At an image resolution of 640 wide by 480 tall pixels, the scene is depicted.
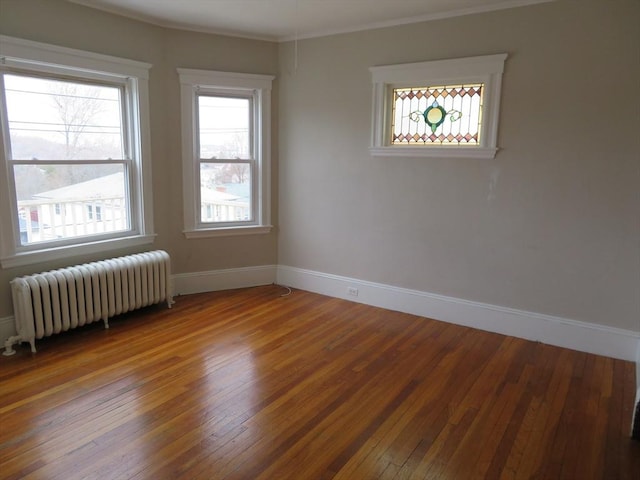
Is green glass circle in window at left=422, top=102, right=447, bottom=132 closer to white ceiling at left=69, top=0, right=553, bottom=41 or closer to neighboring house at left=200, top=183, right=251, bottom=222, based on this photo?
white ceiling at left=69, top=0, right=553, bottom=41

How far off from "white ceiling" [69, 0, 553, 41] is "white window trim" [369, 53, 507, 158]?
0.39 metres

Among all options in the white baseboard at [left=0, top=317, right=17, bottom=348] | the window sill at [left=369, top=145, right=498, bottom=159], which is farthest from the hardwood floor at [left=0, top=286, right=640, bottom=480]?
the window sill at [left=369, top=145, right=498, bottom=159]

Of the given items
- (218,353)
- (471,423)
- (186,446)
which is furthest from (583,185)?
(186,446)

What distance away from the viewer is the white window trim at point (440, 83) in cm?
373

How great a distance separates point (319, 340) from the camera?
378 centimetres

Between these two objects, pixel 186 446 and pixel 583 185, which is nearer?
pixel 186 446

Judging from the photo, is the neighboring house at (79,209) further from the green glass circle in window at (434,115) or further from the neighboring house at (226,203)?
the green glass circle in window at (434,115)

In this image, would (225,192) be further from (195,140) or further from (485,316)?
(485,316)

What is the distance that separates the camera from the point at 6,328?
3545 mm

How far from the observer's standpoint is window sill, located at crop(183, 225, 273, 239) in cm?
480

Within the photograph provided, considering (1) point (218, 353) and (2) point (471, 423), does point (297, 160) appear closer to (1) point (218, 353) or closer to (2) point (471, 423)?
(1) point (218, 353)

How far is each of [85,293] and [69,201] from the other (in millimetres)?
811

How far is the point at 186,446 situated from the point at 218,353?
1.14 m

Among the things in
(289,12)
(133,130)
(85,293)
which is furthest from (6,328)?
(289,12)
